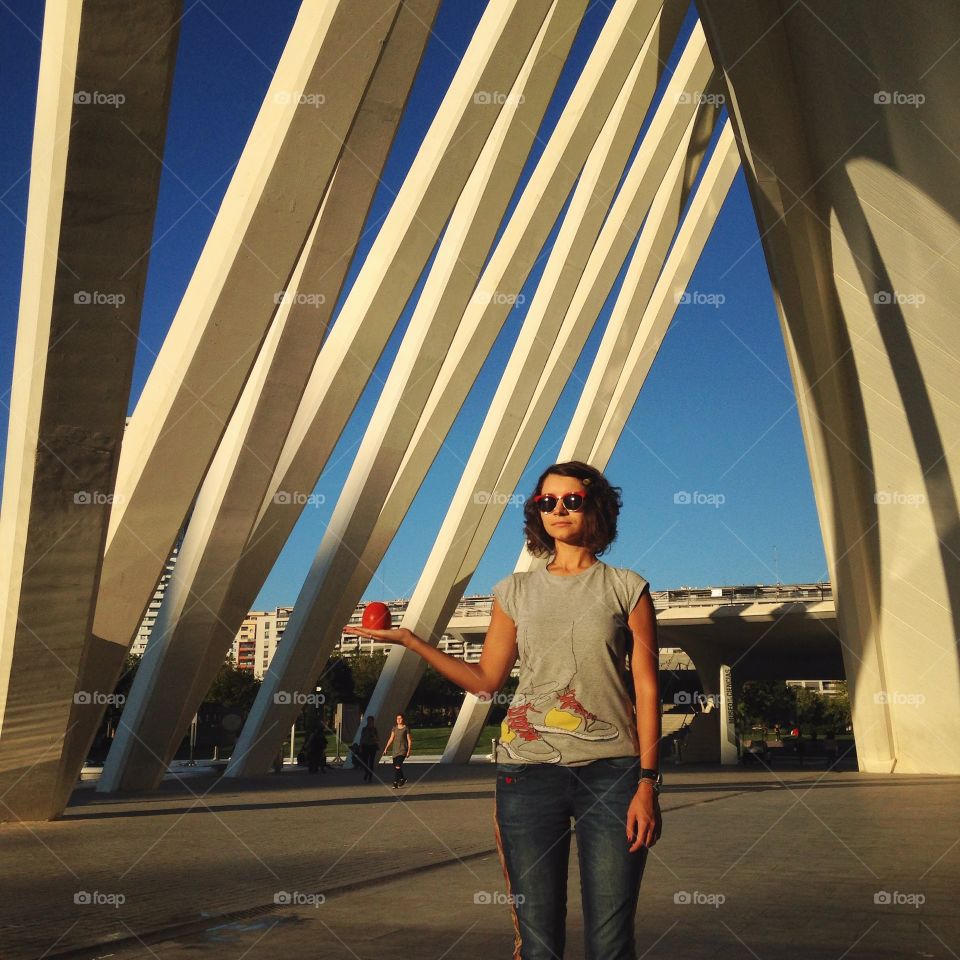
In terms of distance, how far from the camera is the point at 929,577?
14.7 m

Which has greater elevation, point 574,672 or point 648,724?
point 574,672

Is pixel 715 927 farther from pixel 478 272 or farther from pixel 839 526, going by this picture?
pixel 839 526

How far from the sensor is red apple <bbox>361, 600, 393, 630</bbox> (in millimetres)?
2577

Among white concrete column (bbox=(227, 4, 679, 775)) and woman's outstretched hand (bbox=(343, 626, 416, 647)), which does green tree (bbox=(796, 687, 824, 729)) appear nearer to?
white concrete column (bbox=(227, 4, 679, 775))

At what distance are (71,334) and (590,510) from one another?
17.7ft

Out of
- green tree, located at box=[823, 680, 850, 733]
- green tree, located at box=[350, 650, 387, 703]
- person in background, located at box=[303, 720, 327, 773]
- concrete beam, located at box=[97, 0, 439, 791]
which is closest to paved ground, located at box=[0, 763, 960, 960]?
concrete beam, located at box=[97, 0, 439, 791]

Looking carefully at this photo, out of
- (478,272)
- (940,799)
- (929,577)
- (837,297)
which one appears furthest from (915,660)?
(478,272)

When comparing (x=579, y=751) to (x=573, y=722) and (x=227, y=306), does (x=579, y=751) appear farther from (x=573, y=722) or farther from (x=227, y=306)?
(x=227, y=306)

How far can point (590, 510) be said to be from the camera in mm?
2836

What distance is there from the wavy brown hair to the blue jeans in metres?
0.60

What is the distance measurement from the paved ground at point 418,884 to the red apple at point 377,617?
2071 millimetres

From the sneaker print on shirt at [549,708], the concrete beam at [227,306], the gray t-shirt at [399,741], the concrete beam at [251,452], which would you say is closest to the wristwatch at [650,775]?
the sneaker print on shirt at [549,708]

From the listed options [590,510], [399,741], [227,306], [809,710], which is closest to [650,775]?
[590,510]

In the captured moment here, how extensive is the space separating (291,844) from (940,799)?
754cm
